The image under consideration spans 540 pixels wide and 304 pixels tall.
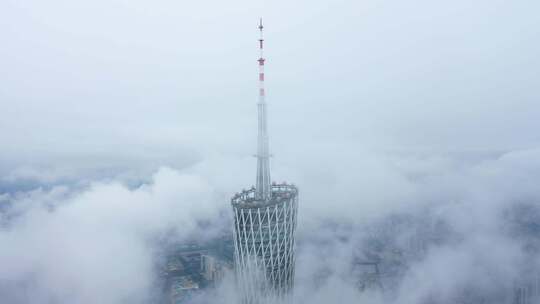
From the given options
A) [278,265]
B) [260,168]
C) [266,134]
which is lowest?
[278,265]

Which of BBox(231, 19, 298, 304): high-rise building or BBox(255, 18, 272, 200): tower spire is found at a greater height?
BBox(255, 18, 272, 200): tower spire

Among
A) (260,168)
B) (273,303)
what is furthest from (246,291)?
(260,168)

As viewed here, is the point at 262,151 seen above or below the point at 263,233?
above

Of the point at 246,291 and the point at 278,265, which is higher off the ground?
the point at 278,265

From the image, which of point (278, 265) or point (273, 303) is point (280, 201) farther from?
→ point (273, 303)

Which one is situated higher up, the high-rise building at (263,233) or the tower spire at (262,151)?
the tower spire at (262,151)
